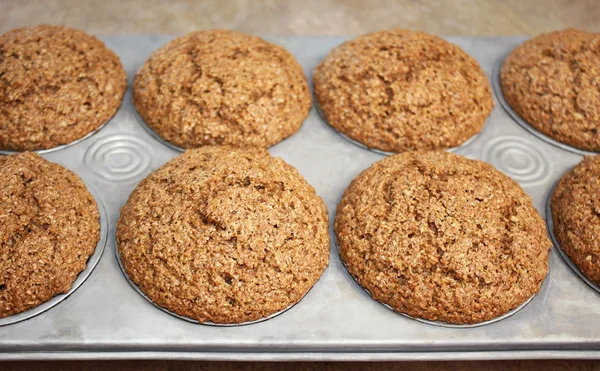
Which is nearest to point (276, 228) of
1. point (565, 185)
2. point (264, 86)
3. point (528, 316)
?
point (264, 86)

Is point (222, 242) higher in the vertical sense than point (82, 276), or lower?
higher

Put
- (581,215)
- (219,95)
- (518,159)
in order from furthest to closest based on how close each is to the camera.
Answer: (518,159)
(219,95)
(581,215)

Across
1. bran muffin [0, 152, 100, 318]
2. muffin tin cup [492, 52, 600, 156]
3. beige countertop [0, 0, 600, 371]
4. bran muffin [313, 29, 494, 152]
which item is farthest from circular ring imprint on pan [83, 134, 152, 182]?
beige countertop [0, 0, 600, 371]

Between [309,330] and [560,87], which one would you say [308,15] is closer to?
[560,87]

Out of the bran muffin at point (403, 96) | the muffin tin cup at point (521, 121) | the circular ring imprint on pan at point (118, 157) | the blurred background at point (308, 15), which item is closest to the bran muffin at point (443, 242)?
the bran muffin at point (403, 96)

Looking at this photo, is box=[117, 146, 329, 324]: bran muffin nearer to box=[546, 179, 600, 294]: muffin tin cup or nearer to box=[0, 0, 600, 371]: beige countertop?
box=[546, 179, 600, 294]: muffin tin cup

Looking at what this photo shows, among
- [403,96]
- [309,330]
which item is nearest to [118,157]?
[309,330]
